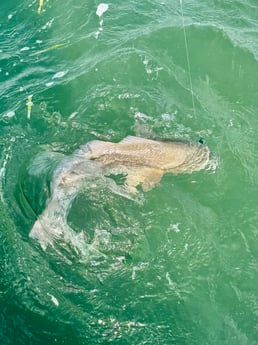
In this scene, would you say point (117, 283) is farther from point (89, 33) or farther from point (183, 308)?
point (89, 33)

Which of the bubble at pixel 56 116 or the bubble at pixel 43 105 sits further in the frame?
the bubble at pixel 43 105

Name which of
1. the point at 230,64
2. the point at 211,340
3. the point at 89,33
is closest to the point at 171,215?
the point at 211,340

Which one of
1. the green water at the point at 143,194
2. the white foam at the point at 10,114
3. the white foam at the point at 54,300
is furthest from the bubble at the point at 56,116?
the white foam at the point at 54,300

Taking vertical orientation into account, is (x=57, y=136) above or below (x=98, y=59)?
below

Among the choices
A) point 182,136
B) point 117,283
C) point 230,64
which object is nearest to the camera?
point 117,283

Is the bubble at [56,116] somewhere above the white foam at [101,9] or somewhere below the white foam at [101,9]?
below

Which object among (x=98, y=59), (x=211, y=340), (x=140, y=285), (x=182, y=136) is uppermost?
(x=98, y=59)

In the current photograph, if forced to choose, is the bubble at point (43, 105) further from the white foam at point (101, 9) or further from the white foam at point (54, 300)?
the white foam at point (54, 300)

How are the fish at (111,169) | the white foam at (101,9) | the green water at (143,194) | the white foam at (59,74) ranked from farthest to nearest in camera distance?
1. the white foam at (101,9)
2. the white foam at (59,74)
3. the fish at (111,169)
4. the green water at (143,194)

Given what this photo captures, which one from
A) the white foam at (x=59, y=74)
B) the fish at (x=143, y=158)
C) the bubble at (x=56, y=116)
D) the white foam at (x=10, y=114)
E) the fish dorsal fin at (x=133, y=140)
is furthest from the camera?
the white foam at (x=59, y=74)
